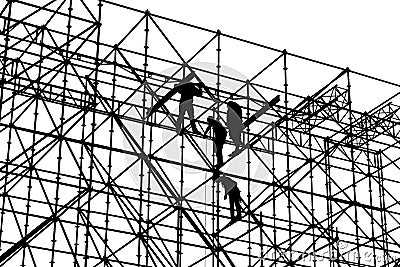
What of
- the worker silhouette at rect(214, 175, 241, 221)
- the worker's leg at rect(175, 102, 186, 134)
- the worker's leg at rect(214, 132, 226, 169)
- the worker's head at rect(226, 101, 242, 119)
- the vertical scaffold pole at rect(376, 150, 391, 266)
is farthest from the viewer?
the vertical scaffold pole at rect(376, 150, 391, 266)

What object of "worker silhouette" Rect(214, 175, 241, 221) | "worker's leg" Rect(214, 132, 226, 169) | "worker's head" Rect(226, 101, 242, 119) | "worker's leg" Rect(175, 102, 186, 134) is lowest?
"worker silhouette" Rect(214, 175, 241, 221)

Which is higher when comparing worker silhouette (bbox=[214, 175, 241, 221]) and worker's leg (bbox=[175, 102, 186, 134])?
worker's leg (bbox=[175, 102, 186, 134])

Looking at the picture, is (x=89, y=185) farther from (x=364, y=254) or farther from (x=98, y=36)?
(x=364, y=254)

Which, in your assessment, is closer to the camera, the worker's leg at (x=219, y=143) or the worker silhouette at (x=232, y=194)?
the worker's leg at (x=219, y=143)

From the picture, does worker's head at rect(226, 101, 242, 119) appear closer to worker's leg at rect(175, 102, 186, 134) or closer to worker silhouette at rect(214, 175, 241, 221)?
worker's leg at rect(175, 102, 186, 134)

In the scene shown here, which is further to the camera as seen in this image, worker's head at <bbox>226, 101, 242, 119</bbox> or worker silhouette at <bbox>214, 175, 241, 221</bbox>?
worker's head at <bbox>226, 101, 242, 119</bbox>

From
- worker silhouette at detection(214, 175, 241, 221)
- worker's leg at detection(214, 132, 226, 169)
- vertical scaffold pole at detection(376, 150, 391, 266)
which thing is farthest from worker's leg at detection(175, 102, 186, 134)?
vertical scaffold pole at detection(376, 150, 391, 266)

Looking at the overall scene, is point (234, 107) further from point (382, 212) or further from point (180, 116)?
point (382, 212)

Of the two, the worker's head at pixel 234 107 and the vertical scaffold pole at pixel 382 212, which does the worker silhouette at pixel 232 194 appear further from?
the vertical scaffold pole at pixel 382 212

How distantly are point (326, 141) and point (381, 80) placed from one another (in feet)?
6.65

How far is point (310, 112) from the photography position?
24531mm

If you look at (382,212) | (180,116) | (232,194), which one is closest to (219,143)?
(180,116)

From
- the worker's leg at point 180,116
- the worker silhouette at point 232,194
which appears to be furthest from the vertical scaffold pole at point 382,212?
the worker's leg at point 180,116

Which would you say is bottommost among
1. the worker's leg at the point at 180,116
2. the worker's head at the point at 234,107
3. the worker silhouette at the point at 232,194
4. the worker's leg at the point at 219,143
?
the worker silhouette at the point at 232,194
